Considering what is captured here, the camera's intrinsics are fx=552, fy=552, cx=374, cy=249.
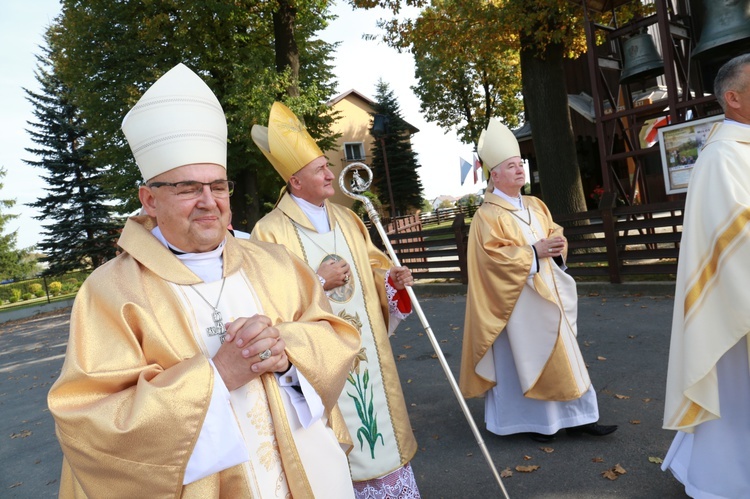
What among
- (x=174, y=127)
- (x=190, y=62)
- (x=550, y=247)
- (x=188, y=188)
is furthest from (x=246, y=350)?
(x=190, y=62)

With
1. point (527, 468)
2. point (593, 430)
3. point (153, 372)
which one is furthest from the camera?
point (593, 430)

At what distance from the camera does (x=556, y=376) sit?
14.1ft

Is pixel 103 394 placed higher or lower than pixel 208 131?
lower

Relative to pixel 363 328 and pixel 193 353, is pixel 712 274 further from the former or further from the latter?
pixel 193 353

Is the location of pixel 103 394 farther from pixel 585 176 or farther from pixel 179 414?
pixel 585 176

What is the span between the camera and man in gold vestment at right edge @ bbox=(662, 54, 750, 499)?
110 inches

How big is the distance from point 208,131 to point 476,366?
10.8 ft

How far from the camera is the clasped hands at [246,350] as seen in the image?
1.81 metres

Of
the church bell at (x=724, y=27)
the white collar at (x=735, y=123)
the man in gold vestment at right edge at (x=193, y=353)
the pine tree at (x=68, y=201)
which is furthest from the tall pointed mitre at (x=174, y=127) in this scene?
the pine tree at (x=68, y=201)

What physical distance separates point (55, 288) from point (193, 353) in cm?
3343

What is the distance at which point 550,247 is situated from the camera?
171 inches

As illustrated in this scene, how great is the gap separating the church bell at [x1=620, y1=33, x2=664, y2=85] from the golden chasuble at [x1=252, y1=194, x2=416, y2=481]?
670 centimetres

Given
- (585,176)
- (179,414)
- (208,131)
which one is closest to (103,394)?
(179,414)

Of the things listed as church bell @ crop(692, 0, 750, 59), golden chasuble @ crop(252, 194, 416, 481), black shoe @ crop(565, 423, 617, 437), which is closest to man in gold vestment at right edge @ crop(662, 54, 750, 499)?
black shoe @ crop(565, 423, 617, 437)
